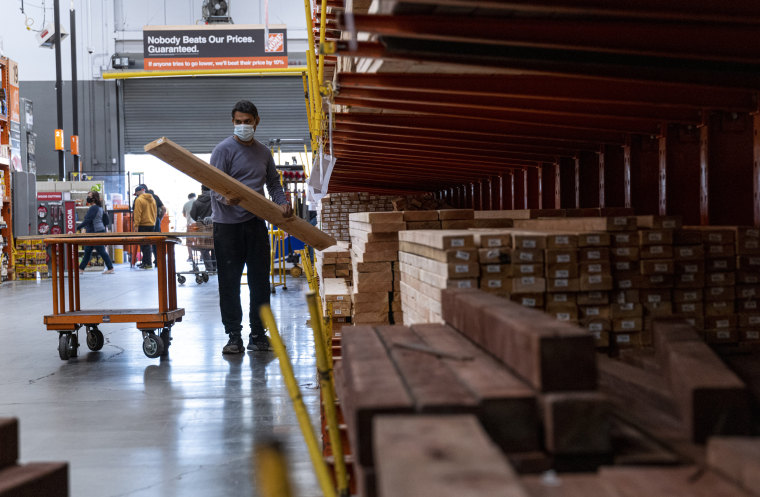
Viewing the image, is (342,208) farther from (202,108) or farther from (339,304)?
(202,108)

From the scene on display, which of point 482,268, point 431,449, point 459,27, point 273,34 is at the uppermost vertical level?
point 273,34

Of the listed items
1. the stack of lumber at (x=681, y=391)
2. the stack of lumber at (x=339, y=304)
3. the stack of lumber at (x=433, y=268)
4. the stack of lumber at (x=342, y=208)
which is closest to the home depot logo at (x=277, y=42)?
the stack of lumber at (x=342, y=208)

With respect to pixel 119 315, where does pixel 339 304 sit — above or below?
above

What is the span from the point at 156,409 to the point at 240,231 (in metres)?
2.25

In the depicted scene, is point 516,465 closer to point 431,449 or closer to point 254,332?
point 431,449

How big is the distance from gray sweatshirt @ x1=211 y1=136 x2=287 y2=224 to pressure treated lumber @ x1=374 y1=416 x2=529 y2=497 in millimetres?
5386

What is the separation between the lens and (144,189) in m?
19.2

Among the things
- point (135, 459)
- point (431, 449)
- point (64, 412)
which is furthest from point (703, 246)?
point (64, 412)

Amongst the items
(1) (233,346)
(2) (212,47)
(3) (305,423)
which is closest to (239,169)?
(1) (233,346)

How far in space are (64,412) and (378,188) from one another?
10.2 metres

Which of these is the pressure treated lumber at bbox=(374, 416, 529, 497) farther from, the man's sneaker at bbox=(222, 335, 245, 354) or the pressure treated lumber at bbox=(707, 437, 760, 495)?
the man's sneaker at bbox=(222, 335, 245, 354)

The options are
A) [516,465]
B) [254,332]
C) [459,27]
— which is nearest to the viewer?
[516,465]

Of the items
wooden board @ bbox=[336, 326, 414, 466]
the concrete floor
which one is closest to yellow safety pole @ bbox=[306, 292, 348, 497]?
wooden board @ bbox=[336, 326, 414, 466]

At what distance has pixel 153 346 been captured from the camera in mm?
7145
